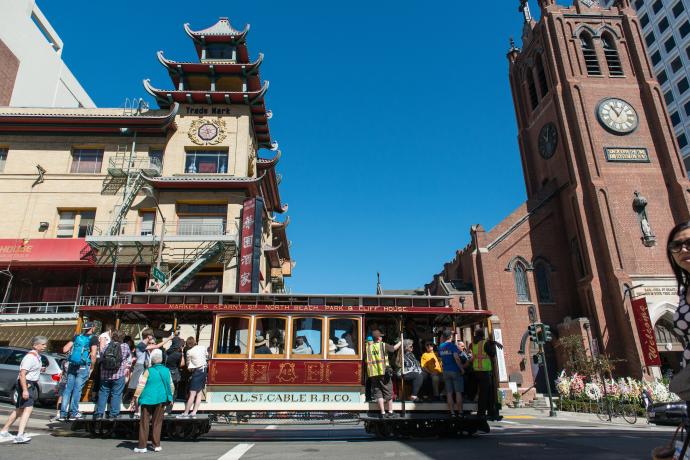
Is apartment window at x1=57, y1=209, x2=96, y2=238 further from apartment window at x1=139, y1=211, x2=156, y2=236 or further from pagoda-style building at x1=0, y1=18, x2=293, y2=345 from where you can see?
apartment window at x1=139, y1=211, x2=156, y2=236

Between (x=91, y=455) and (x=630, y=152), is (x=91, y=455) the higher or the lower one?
the lower one

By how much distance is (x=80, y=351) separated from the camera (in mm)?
10062

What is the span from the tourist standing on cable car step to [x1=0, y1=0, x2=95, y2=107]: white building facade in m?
35.9

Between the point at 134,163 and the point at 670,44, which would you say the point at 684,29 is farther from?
the point at 134,163

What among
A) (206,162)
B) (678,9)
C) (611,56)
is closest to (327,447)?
(206,162)

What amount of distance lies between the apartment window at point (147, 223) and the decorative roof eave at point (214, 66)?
28.9ft

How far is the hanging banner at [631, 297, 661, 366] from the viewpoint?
25.1 m

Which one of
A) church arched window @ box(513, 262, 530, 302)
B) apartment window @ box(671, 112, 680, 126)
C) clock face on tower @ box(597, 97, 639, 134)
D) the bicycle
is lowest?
the bicycle

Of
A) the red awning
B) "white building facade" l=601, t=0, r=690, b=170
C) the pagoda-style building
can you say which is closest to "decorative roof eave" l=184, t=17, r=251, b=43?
the pagoda-style building

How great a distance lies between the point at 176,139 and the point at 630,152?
29.8m

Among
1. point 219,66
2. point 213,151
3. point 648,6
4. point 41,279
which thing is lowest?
point 41,279

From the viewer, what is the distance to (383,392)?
10.6 m

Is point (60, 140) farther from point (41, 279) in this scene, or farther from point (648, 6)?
point (648, 6)

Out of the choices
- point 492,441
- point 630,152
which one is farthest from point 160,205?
point 630,152
